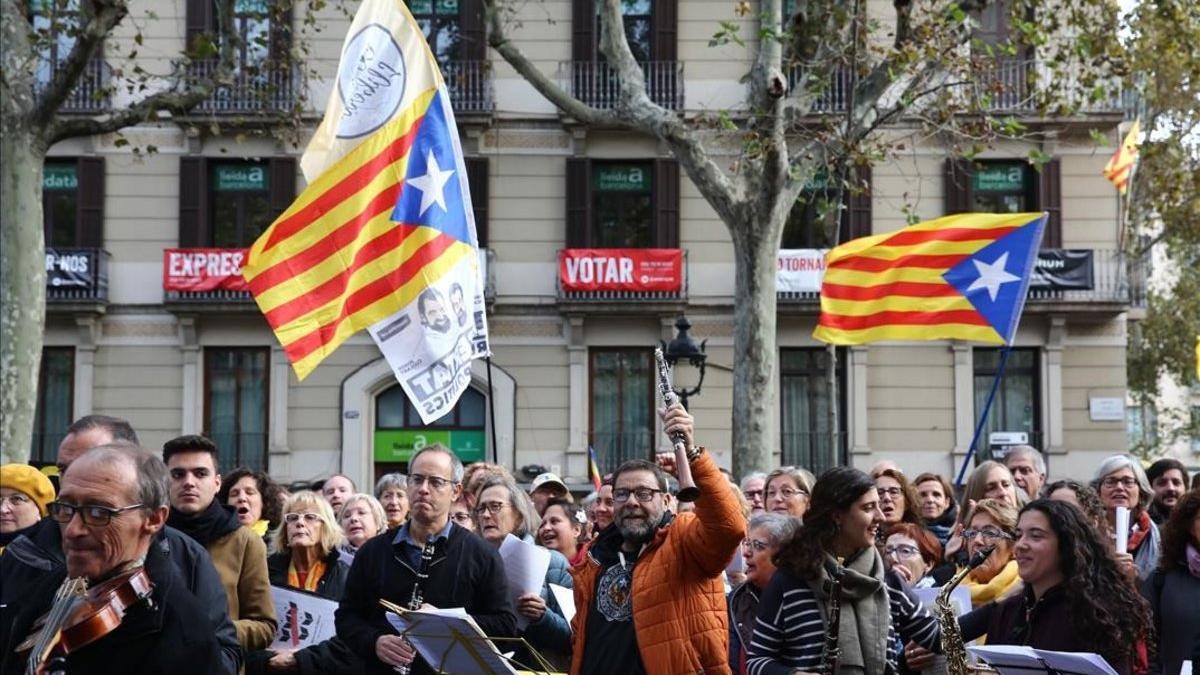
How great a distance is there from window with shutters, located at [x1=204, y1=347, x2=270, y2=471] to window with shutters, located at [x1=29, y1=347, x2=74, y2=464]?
8.05ft

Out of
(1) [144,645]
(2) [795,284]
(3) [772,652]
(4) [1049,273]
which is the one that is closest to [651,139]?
(2) [795,284]

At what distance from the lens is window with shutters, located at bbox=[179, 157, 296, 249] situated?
29250mm

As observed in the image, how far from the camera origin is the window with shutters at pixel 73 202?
29328 millimetres

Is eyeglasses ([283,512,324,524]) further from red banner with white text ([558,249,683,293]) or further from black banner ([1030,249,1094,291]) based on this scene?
black banner ([1030,249,1094,291])

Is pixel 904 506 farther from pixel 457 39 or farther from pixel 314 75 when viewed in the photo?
pixel 457 39

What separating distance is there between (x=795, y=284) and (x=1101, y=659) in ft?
76.1

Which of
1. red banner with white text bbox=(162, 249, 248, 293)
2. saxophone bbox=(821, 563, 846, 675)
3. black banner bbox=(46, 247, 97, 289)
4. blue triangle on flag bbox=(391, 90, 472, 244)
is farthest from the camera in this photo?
black banner bbox=(46, 247, 97, 289)

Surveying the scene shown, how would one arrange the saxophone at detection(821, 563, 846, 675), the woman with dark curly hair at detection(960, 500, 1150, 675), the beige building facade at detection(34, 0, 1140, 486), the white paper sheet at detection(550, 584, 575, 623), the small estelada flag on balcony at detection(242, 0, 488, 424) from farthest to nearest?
the beige building facade at detection(34, 0, 1140, 486), the small estelada flag on balcony at detection(242, 0, 488, 424), the white paper sheet at detection(550, 584, 575, 623), the woman with dark curly hair at detection(960, 500, 1150, 675), the saxophone at detection(821, 563, 846, 675)

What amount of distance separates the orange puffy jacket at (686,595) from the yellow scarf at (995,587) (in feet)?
7.00

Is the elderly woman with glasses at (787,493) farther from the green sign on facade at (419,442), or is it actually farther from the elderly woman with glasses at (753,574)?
the green sign on facade at (419,442)

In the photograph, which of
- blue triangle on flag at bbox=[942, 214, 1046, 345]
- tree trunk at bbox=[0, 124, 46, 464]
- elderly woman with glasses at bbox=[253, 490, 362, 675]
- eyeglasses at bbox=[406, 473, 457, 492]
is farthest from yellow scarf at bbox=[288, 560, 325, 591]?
tree trunk at bbox=[0, 124, 46, 464]

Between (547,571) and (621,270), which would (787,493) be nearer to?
(547,571)

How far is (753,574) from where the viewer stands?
25.3ft

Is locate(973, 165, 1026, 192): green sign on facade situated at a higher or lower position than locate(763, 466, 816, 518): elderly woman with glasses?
higher
